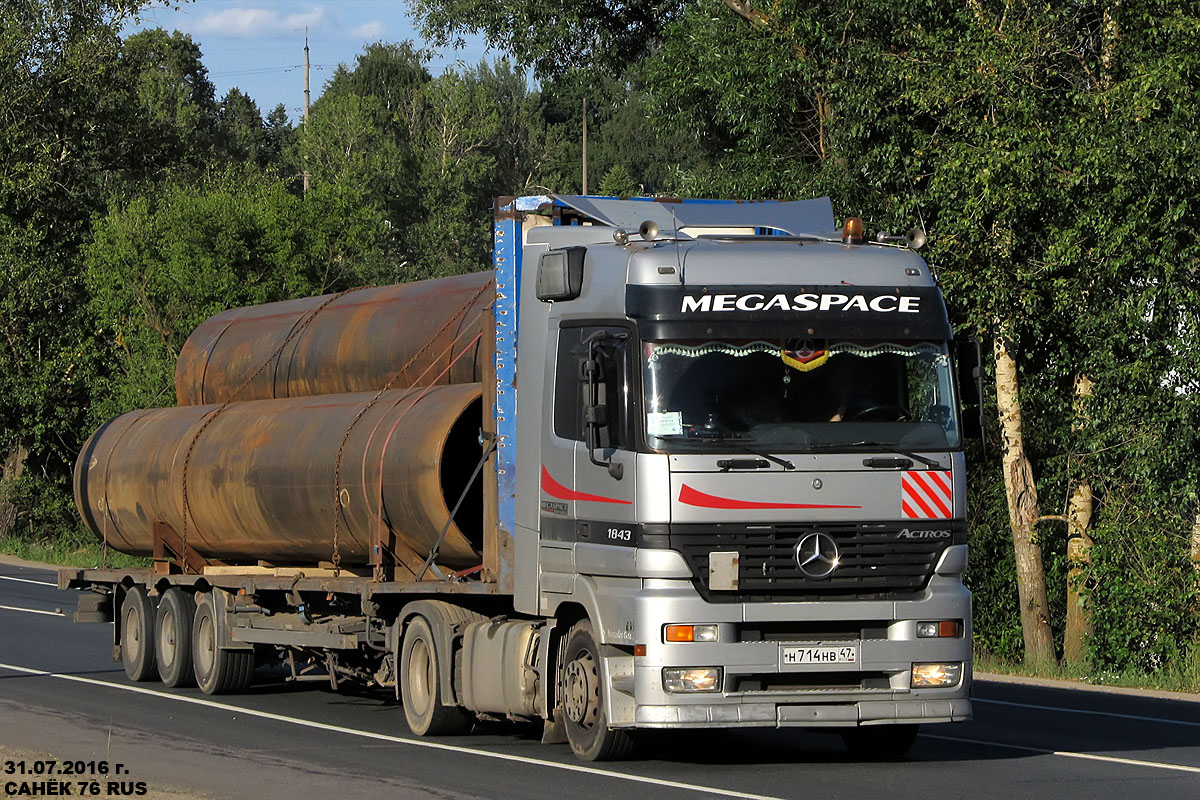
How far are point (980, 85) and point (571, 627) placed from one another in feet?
42.1

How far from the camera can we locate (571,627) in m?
12.4

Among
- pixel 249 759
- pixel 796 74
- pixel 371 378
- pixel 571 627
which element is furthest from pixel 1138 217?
pixel 249 759

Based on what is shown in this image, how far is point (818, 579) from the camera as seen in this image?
1140cm

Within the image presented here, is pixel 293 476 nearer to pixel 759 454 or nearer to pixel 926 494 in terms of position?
pixel 759 454

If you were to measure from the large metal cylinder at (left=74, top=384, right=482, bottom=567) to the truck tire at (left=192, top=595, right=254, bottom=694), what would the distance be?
70 cm

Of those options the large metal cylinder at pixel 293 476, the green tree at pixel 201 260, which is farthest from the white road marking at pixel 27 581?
the large metal cylinder at pixel 293 476

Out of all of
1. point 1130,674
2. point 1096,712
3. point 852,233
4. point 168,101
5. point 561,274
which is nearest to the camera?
point 561,274

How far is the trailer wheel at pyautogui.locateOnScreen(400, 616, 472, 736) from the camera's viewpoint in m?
13.9

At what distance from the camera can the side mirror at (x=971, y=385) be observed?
12.2m

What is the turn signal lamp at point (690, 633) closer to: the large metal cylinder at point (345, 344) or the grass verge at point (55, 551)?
the large metal cylinder at point (345, 344)

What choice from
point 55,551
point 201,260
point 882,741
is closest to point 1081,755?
point 882,741

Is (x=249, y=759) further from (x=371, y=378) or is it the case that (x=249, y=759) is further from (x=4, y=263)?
(x=4, y=263)

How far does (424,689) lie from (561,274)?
149 inches

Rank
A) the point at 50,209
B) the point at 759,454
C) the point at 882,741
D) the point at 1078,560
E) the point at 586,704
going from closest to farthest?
the point at 759,454
the point at 586,704
the point at 882,741
the point at 1078,560
the point at 50,209
